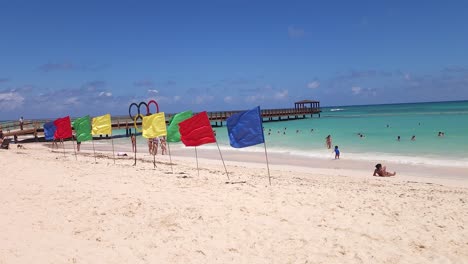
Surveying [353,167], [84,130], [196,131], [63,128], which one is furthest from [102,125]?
[353,167]

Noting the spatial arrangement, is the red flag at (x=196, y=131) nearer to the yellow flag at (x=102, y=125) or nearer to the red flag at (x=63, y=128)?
the yellow flag at (x=102, y=125)

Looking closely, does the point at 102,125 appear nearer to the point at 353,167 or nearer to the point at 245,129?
the point at 245,129

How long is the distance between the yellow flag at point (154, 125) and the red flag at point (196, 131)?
1.38 meters

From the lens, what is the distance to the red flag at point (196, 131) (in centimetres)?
1109

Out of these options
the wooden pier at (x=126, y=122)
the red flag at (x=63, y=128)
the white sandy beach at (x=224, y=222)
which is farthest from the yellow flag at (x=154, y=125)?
the wooden pier at (x=126, y=122)

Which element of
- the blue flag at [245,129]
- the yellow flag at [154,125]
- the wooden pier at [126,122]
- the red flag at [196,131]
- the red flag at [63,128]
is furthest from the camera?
the wooden pier at [126,122]

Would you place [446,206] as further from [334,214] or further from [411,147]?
[411,147]

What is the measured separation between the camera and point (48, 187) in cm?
967

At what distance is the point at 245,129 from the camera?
10.2 metres

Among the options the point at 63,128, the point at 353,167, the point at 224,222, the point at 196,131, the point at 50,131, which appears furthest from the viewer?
the point at 50,131

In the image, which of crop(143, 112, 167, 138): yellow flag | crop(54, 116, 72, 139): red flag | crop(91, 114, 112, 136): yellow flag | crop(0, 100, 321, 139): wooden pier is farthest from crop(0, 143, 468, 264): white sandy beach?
crop(0, 100, 321, 139): wooden pier

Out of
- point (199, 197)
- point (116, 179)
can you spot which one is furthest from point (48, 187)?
point (199, 197)

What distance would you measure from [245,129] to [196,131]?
174 cm

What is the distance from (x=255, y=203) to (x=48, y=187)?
552 cm
